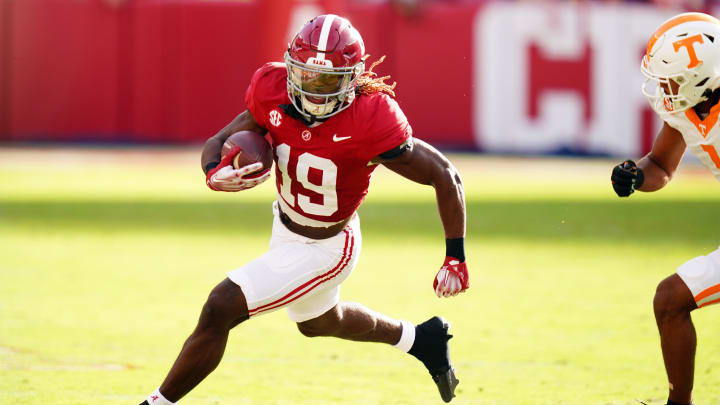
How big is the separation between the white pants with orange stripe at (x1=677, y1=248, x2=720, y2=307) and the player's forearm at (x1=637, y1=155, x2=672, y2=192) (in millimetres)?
608

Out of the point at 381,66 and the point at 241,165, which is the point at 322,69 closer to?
the point at 241,165

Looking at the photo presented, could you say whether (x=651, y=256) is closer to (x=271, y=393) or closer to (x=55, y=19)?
(x=271, y=393)

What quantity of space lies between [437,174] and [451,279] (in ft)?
1.58

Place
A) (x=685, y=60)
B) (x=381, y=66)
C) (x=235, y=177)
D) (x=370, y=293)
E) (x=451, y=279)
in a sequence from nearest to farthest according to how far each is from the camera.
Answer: (x=235, y=177)
(x=685, y=60)
(x=451, y=279)
(x=370, y=293)
(x=381, y=66)

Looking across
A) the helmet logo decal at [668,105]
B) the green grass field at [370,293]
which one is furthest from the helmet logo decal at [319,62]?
the green grass field at [370,293]

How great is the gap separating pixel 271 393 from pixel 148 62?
54.3 feet

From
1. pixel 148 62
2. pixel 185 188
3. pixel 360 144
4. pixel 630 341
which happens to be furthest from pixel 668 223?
pixel 148 62

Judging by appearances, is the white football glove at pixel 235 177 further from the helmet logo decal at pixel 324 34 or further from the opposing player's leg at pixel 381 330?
the opposing player's leg at pixel 381 330

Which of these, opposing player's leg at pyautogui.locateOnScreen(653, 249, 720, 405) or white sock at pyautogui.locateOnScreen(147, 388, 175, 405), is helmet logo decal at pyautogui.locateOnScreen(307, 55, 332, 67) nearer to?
white sock at pyautogui.locateOnScreen(147, 388, 175, 405)

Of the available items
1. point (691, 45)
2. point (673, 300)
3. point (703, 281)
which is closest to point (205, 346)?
point (673, 300)

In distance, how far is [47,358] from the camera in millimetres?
5762

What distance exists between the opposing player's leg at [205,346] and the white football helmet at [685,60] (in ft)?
6.99

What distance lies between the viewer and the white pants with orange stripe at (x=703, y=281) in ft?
14.3

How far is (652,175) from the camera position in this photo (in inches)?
193
